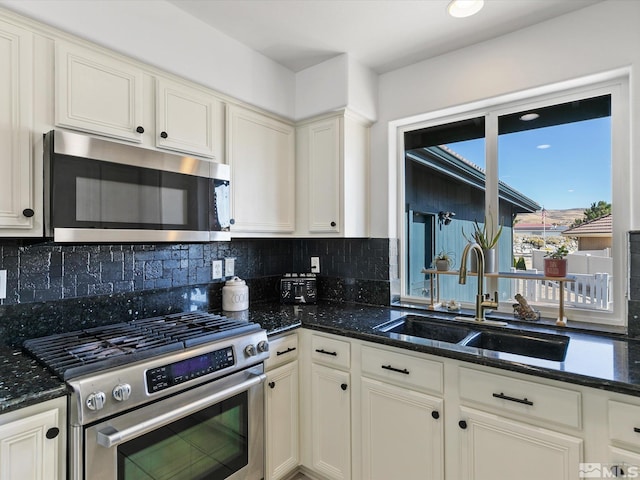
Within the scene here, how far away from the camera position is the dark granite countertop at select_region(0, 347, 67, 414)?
1.04 m

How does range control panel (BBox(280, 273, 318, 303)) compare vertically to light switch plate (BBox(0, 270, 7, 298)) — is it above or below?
below

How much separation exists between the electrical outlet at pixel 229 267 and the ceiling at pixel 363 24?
1.35m

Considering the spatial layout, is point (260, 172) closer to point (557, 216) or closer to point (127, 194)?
point (127, 194)

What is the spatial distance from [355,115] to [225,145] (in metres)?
0.88

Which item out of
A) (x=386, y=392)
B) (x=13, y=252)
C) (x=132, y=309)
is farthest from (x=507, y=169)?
(x=13, y=252)

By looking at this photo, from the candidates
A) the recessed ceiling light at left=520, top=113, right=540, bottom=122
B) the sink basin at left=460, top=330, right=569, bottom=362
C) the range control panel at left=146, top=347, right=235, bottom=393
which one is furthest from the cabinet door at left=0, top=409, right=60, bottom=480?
the recessed ceiling light at left=520, top=113, right=540, bottom=122

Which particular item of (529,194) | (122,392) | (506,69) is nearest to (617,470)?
(529,194)

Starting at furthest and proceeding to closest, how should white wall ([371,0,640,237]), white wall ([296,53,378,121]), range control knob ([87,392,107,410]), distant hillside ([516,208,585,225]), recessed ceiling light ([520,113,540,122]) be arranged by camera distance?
1. white wall ([296,53,378,121])
2. recessed ceiling light ([520,113,540,122])
3. distant hillside ([516,208,585,225])
4. white wall ([371,0,640,237])
5. range control knob ([87,392,107,410])

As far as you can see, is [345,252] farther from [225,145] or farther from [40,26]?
[40,26]

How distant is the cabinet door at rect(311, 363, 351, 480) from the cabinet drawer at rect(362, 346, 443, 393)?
17 centimetres

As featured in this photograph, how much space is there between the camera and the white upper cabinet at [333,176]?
7.54 feet

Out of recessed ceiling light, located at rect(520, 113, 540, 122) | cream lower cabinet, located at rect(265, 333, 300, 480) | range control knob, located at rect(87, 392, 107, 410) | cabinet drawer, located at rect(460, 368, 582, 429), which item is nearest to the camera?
A: range control knob, located at rect(87, 392, 107, 410)

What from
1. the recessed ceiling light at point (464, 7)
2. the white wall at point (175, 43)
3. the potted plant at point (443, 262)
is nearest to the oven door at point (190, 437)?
the potted plant at point (443, 262)

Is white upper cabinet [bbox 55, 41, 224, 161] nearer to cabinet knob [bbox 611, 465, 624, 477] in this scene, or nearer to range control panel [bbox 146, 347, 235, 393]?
range control panel [bbox 146, 347, 235, 393]
